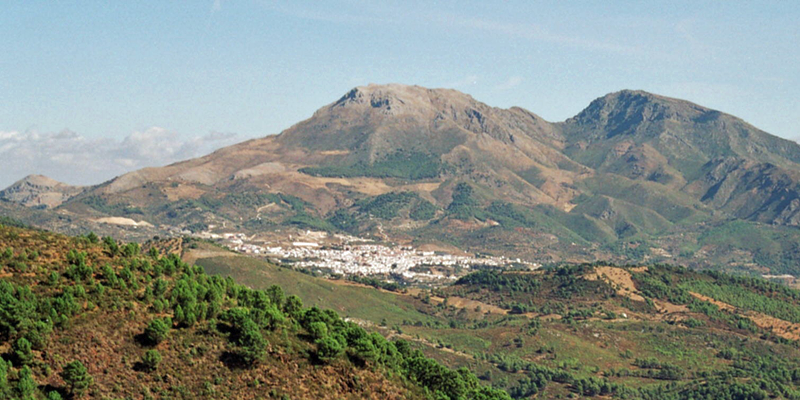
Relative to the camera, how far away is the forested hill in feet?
259

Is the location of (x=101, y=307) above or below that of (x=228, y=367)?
above

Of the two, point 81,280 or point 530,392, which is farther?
point 530,392

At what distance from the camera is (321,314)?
109062 mm

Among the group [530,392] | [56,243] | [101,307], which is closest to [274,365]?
→ [101,307]

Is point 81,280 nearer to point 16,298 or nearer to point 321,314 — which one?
point 16,298

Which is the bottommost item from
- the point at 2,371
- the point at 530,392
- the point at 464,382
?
the point at 530,392

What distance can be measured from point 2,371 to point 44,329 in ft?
26.1

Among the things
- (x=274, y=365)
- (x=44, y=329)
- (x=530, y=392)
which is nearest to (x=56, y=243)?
(x=44, y=329)

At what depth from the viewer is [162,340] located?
87.4 meters

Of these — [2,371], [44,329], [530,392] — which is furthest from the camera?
[530,392]

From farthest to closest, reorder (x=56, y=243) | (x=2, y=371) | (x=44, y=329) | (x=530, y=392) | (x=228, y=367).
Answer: (x=530, y=392), (x=56, y=243), (x=228, y=367), (x=44, y=329), (x=2, y=371)

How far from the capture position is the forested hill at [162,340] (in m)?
79.0

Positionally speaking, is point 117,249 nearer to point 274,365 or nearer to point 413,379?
point 274,365

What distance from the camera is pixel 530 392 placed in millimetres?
168750
